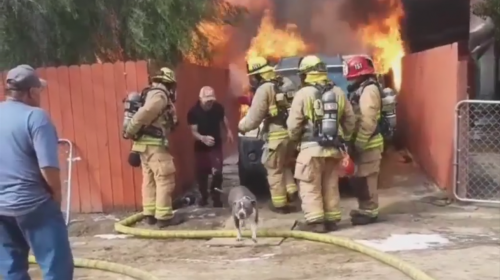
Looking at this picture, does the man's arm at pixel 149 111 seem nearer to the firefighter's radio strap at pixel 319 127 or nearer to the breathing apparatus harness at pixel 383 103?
the firefighter's radio strap at pixel 319 127

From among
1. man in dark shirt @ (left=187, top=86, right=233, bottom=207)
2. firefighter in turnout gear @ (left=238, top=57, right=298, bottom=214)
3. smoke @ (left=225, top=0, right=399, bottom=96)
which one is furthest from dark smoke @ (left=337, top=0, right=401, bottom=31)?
firefighter in turnout gear @ (left=238, top=57, right=298, bottom=214)

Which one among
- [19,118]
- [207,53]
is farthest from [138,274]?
[207,53]

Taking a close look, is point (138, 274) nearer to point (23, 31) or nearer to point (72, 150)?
point (72, 150)

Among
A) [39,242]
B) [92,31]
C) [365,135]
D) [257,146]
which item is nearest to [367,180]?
[365,135]

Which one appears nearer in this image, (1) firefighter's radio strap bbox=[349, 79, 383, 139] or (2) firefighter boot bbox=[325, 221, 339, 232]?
(2) firefighter boot bbox=[325, 221, 339, 232]

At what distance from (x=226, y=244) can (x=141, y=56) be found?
13.3 feet

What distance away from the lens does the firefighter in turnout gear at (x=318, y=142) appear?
7184 mm

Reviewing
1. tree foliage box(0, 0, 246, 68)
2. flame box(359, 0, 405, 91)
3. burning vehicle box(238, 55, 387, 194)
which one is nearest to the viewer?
burning vehicle box(238, 55, 387, 194)

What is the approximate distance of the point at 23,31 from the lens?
942 cm

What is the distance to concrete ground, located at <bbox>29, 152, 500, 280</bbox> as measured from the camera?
6.00m

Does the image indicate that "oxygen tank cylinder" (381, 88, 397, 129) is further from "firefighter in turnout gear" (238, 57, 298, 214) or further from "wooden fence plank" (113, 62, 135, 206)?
"wooden fence plank" (113, 62, 135, 206)

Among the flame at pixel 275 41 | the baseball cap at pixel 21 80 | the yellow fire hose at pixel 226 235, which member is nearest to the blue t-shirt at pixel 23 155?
A: the baseball cap at pixel 21 80

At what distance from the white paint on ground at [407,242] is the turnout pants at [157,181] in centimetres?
220

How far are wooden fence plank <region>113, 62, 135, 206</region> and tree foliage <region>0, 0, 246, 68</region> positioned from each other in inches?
51.3
